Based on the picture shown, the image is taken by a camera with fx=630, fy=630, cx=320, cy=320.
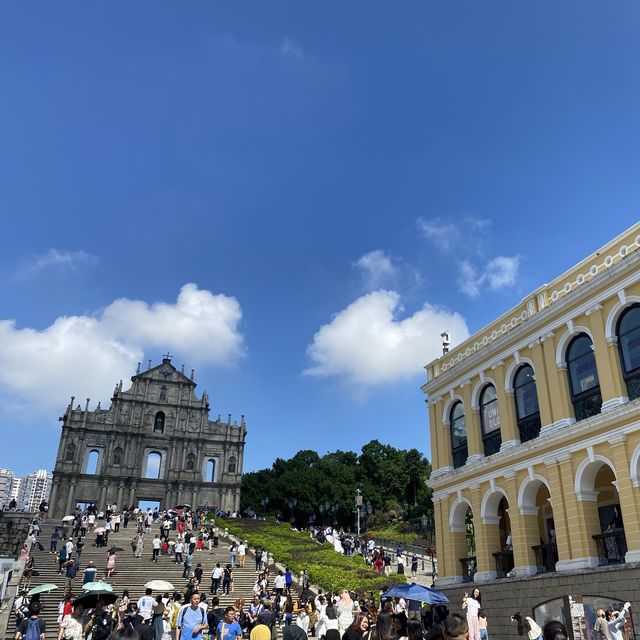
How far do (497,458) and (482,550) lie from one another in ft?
10.8

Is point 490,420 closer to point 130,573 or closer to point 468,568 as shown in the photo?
point 468,568

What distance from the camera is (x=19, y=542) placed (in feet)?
153

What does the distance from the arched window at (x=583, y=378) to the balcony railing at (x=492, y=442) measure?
3.79 metres

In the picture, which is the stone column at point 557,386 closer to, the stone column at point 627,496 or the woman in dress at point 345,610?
the stone column at point 627,496

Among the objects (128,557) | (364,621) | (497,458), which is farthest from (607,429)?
(128,557)

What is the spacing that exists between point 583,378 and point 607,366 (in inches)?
49.7

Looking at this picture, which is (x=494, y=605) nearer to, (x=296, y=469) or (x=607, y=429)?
(x=607, y=429)

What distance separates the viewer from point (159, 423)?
66.2 m

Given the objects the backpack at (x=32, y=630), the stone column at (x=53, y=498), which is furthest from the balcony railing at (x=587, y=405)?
the stone column at (x=53, y=498)

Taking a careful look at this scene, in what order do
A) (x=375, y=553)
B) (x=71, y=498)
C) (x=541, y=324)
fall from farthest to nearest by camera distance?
(x=71, y=498), (x=375, y=553), (x=541, y=324)

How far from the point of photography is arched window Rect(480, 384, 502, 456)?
903 inches

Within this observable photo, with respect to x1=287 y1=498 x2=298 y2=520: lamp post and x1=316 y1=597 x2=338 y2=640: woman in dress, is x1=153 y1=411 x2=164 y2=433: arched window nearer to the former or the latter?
x1=287 y1=498 x2=298 y2=520: lamp post

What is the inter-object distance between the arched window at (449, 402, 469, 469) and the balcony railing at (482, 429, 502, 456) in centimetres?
127

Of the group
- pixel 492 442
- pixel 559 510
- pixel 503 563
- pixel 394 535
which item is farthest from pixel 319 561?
pixel 394 535
